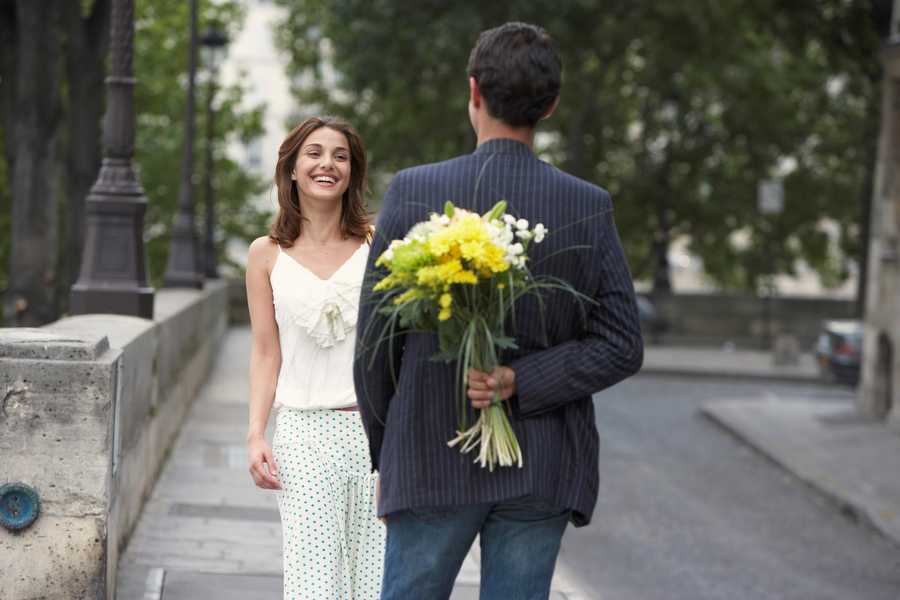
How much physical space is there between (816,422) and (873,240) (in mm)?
2201

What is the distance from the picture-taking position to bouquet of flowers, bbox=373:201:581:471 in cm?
356

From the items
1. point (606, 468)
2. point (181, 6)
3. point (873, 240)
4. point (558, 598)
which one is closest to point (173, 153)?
point (181, 6)

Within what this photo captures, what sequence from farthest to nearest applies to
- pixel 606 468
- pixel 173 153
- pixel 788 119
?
pixel 173 153
pixel 788 119
pixel 606 468

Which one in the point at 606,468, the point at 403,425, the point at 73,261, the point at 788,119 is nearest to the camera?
the point at 403,425

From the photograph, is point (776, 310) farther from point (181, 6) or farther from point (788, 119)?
point (181, 6)

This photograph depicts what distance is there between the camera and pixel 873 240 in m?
18.9

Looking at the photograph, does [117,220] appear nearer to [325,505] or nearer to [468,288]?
[325,505]

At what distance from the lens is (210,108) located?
98.4 ft

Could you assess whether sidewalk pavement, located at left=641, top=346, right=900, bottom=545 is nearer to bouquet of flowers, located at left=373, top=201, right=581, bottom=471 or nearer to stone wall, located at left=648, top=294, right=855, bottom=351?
bouquet of flowers, located at left=373, top=201, right=581, bottom=471

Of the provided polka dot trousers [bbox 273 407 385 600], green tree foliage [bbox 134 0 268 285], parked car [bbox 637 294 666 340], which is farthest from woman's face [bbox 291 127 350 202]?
green tree foliage [bbox 134 0 268 285]

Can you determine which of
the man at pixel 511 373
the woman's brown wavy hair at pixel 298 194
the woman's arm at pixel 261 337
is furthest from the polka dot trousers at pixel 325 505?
the man at pixel 511 373

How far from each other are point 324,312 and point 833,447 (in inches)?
474

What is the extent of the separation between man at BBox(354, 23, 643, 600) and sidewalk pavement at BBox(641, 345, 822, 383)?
22766 millimetres

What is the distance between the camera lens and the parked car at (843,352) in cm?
2317
